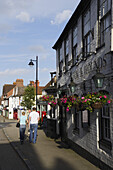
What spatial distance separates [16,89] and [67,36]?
43.0 m

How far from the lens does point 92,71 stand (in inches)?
330

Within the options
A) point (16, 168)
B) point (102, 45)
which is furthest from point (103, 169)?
point (102, 45)

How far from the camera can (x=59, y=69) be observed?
615 inches

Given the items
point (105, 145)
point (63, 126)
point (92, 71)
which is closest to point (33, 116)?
point (63, 126)

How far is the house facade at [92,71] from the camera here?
22.9 feet

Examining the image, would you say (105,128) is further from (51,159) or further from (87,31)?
(87,31)

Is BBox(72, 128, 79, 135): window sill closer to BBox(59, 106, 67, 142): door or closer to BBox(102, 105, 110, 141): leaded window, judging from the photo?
BBox(59, 106, 67, 142): door

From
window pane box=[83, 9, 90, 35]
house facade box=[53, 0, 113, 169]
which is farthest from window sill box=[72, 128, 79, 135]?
window pane box=[83, 9, 90, 35]

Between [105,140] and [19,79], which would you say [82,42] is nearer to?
[105,140]

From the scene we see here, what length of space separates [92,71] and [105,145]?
2.67m

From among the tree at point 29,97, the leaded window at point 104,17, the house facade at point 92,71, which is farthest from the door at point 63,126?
the tree at point 29,97

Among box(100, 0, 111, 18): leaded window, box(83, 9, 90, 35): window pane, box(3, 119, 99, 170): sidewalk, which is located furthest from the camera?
box(83, 9, 90, 35): window pane

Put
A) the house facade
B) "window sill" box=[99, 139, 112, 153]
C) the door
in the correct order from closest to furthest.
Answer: "window sill" box=[99, 139, 112, 153] → the house facade → the door

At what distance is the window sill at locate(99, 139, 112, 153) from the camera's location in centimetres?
681
